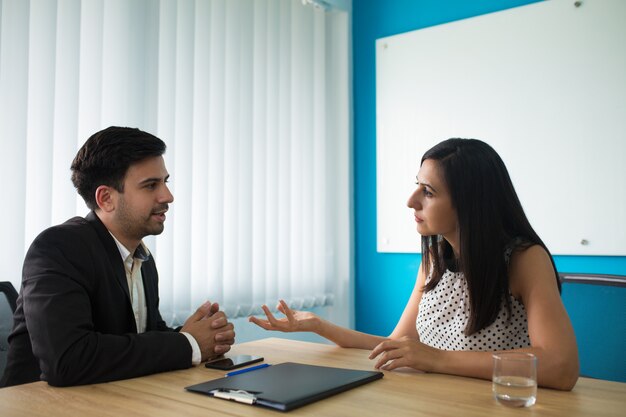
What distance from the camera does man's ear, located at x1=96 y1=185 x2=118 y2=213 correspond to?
1709 millimetres

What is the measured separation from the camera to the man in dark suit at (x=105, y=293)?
1.30 metres

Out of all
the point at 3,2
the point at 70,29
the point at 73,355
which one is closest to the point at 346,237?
the point at 70,29

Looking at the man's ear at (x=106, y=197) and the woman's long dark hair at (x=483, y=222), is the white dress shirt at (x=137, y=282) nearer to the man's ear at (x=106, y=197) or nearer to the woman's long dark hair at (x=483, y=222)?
the man's ear at (x=106, y=197)

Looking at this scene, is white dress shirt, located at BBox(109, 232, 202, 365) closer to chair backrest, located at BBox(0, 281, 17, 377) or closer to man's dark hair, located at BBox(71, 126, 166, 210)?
man's dark hair, located at BBox(71, 126, 166, 210)

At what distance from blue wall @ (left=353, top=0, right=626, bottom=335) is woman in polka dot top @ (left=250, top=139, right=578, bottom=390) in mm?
1762

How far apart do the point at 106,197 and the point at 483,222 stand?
43.4 inches

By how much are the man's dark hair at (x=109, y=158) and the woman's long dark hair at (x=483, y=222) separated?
91 cm

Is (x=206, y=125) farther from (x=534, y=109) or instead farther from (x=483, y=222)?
(x=534, y=109)

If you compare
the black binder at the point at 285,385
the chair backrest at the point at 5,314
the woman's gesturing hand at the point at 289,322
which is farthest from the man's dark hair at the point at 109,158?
the black binder at the point at 285,385

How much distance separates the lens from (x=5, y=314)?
5.25 feet

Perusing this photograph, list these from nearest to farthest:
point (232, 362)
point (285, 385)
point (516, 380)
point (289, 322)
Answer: point (516, 380), point (285, 385), point (232, 362), point (289, 322)

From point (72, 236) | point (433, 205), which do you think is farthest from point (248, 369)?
point (433, 205)

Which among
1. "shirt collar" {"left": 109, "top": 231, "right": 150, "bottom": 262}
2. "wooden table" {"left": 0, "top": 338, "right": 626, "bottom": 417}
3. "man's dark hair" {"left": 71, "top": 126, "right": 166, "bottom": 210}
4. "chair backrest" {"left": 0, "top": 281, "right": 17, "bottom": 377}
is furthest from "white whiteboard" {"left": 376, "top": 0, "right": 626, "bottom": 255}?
"chair backrest" {"left": 0, "top": 281, "right": 17, "bottom": 377}

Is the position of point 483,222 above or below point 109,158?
below
